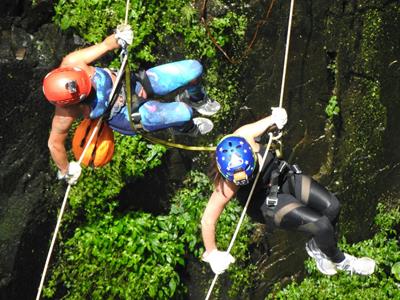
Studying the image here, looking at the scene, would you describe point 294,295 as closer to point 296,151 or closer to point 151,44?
point 296,151

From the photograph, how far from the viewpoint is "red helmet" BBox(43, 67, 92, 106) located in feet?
16.1

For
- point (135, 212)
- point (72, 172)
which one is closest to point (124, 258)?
point (135, 212)

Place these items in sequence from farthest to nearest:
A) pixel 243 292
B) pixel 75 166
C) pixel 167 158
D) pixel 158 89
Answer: pixel 243 292, pixel 167 158, pixel 158 89, pixel 75 166

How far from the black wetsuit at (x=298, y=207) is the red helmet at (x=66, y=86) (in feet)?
5.06

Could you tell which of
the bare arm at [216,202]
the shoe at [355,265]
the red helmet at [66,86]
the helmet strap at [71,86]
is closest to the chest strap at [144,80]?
the red helmet at [66,86]

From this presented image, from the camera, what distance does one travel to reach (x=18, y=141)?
22.5ft

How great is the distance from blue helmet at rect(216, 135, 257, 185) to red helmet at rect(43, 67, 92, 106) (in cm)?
114

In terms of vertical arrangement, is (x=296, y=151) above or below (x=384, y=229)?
above

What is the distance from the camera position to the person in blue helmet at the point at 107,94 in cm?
497

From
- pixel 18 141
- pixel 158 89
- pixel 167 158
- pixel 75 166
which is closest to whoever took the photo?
pixel 75 166

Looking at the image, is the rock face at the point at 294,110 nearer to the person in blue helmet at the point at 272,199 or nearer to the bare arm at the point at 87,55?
the bare arm at the point at 87,55

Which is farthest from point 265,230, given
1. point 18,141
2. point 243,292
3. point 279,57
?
point 18,141

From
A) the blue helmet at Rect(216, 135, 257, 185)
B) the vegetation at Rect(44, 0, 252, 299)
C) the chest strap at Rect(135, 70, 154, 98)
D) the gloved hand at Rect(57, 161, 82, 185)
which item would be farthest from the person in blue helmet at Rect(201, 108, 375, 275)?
the vegetation at Rect(44, 0, 252, 299)

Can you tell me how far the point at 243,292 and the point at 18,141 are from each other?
347 cm
